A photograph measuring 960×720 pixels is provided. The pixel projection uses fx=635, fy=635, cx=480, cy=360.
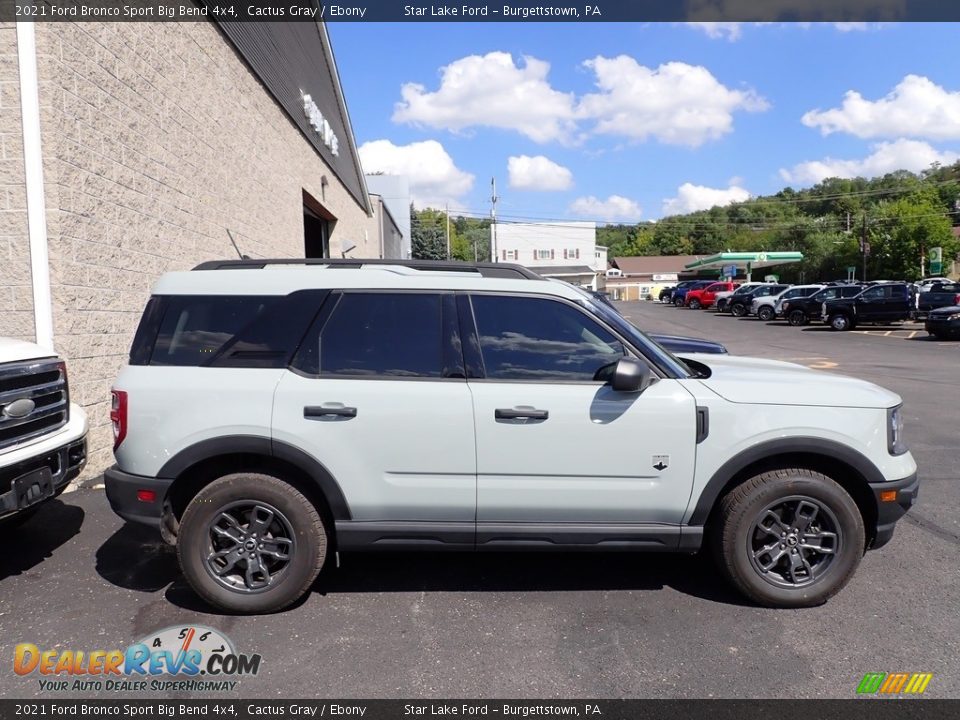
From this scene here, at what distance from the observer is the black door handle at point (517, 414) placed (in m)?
3.43

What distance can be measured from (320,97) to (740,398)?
17832 millimetres

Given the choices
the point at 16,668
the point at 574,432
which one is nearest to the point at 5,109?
the point at 16,668

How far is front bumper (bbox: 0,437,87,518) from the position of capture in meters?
3.66

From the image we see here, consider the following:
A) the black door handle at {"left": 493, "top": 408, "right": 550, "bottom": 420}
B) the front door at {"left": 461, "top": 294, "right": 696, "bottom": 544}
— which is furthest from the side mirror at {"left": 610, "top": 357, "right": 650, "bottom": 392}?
the black door handle at {"left": 493, "top": 408, "right": 550, "bottom": 420}

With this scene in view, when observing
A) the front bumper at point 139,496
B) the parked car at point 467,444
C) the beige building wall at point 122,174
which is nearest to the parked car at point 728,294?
the beige building wall at point 122,174

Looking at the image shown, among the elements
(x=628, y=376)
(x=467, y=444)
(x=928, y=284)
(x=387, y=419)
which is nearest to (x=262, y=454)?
(x=387, y=419)

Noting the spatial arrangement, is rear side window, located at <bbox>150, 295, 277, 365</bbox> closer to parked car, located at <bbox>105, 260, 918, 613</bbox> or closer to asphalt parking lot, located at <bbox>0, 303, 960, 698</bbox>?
parked car, located at <bbox>105, 260, 918, 613</bbox>

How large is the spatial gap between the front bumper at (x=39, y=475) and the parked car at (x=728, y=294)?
36519 mm

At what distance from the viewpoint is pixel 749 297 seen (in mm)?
35344

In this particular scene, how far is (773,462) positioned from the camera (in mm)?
3607

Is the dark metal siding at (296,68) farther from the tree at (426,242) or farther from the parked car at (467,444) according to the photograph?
the tree at (426,242)

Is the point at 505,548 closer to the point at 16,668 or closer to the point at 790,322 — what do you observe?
the point at 16,668

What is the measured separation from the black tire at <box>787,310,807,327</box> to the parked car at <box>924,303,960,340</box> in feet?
24.7

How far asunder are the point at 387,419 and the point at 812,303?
29.3m
